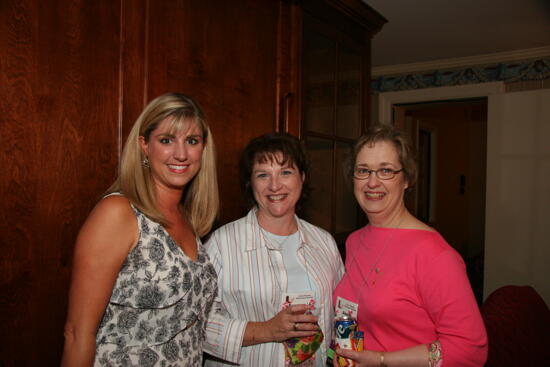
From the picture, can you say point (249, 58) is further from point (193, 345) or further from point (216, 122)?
point (193, 345)

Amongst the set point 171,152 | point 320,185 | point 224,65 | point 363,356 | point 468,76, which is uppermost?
point 468,76

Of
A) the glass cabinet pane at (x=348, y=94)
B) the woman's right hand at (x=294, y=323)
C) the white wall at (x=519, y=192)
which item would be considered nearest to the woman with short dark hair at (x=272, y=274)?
the woman's right hand at (x=294, y=323)

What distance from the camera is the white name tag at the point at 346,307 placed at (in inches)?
50.8

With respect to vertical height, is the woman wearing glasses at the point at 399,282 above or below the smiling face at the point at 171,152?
below

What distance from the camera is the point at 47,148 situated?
1.05 m

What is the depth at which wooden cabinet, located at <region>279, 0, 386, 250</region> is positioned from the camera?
6.39 ft

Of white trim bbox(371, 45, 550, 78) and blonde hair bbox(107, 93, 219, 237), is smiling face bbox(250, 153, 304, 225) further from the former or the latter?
white trim bbox(371, 45, 550, 78)

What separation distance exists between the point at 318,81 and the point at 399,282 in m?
1.23

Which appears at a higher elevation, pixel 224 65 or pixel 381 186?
pixel 224 65

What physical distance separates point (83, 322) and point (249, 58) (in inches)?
48.7

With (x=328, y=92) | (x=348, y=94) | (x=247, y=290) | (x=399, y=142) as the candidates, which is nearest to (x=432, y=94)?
(x=348, y=94)

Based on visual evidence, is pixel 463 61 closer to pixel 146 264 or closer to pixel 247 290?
pixel 247 290

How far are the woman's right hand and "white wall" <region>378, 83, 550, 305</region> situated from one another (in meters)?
2.94

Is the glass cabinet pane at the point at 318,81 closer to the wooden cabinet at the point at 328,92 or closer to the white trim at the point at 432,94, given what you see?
the wooden cabinet at the point at 328,92
